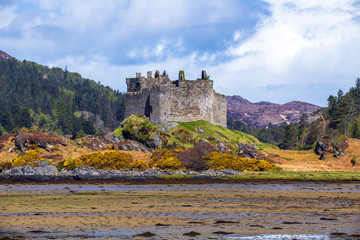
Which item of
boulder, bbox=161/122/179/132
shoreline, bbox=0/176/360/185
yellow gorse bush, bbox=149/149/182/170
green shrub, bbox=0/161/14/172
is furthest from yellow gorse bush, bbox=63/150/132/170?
boulder, bbox=161/122/179/132

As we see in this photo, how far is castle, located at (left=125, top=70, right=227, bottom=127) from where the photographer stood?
6712 cm

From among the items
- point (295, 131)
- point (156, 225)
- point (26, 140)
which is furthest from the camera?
point (295, 131)

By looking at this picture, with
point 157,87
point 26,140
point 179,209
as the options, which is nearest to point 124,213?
point 179,209

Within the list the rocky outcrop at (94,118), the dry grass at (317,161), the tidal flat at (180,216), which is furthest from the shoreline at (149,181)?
the rocky outcrop at (94,118)

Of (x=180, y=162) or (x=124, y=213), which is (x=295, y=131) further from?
(x=124, y=213)

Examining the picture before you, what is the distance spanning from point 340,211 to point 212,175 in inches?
1099

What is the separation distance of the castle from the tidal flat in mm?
36220

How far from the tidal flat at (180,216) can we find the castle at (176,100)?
119 ft

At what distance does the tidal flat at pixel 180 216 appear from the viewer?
17453 mm

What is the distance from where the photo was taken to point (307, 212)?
2261cm

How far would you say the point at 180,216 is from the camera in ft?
71.2

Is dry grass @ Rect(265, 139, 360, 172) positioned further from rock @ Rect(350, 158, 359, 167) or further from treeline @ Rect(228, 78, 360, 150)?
treeline @ Rect(228, 78, 360, 150)

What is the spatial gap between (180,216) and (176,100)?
153ft

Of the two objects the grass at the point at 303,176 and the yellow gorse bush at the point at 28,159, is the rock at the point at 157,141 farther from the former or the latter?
the grass at the point at 303,176
